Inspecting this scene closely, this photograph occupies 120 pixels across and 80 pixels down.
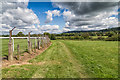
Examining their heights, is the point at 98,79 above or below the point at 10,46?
below

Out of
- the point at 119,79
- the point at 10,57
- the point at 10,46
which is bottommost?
the point at 119,79

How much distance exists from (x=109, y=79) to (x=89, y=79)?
1115 mm

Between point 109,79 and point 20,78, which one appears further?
point 109,79

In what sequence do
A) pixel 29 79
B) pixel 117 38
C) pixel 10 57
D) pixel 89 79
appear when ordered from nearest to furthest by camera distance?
pixel 29 79 < pixel 89 79 < pixel 10 57 < pixel 117 38

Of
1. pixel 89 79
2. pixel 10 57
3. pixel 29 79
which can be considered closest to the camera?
pixel 29 79

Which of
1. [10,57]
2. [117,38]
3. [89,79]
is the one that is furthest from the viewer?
[117,38]

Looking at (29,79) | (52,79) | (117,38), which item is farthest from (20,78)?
(117,38)

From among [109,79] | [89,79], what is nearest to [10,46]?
[89,79]

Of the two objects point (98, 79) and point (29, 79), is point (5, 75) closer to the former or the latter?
point (29, 79)

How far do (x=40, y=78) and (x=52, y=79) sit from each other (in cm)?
58

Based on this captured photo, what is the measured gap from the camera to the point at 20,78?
3695 millimetres

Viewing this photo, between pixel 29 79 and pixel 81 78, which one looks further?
pixel 81 78

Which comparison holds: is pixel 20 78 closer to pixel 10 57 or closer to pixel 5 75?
pixel 5 75

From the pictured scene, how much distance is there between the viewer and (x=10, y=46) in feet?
18.7
